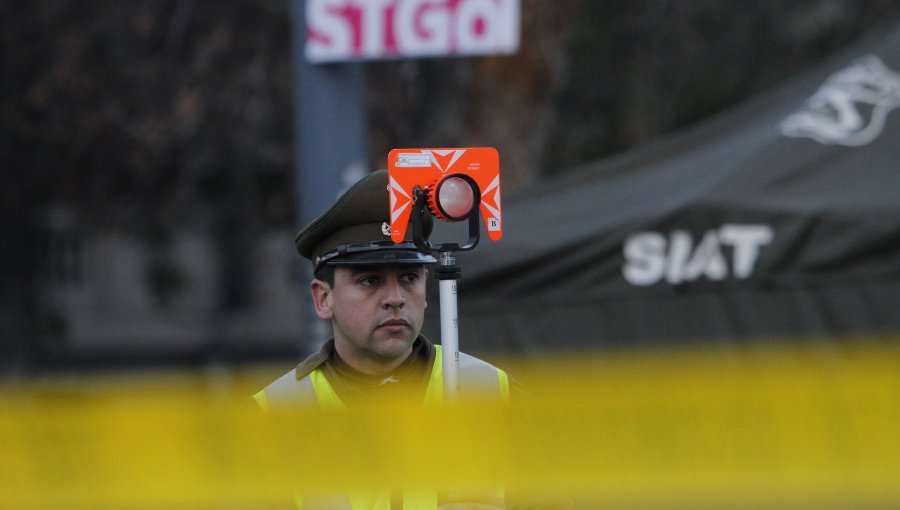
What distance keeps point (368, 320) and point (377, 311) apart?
0.03 meters

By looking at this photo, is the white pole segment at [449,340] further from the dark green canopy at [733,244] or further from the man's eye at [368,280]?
the dark green canopy at [733,244]

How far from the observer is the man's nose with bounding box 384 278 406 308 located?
316 centimetres

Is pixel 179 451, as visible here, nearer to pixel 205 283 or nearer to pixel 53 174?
pixel 53 174

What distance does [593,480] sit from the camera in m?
2.70

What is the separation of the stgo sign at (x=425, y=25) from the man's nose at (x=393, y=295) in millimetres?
3568

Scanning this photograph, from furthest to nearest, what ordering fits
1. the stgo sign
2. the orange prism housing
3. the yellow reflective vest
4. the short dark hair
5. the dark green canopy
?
the stgo sign < the dark green canopy < the short dark hair < the yellow reflective vest < the orange prism housing

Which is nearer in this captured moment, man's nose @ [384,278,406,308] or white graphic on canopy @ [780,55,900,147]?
man's nose @ [384,278,406,308]

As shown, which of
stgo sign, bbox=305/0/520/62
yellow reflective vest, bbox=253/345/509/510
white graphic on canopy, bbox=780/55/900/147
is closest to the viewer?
yellow reflective vest, bbox=253/345/509/510

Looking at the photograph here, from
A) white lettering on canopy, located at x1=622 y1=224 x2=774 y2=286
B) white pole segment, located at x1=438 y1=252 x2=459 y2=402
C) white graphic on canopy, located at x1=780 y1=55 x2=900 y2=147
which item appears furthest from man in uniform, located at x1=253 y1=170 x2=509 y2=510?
white graphic on canopy, located at x1=780 y1=55 x2=900 y2=147

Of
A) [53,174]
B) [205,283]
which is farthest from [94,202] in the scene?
[205,283]

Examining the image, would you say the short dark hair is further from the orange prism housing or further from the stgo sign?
the stgo sign

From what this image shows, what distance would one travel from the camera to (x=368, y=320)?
10.4 ft

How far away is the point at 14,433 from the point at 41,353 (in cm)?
1459

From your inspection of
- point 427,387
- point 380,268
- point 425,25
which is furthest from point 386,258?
point 425,25
